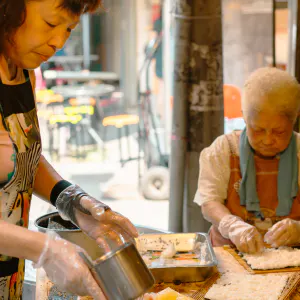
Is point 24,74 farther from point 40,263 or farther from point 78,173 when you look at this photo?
point 78,173

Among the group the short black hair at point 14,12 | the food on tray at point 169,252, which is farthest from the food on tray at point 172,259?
the short black hair at point 14,12

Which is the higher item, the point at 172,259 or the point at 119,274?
the point at 119,274

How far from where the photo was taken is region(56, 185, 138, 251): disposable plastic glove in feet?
5.83

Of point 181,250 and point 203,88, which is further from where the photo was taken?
point 203,88

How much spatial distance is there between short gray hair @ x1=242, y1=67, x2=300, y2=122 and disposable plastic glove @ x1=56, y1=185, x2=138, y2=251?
3.22ft

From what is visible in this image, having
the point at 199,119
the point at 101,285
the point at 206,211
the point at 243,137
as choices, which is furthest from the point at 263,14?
the point at 101,285

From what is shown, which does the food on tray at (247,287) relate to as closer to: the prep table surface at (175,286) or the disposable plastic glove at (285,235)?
the prep table surface at (175,286)

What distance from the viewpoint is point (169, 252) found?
2232 mm

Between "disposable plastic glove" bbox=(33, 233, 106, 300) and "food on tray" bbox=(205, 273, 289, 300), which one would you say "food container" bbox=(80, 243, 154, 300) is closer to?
"disposable plastic glove" bbox=(33, 233, 106, 300)

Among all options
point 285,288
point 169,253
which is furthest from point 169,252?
point 285,288

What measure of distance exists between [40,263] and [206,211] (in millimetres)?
1294

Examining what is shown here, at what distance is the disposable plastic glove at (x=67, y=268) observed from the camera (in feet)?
4.72

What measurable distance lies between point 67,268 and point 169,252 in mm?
852

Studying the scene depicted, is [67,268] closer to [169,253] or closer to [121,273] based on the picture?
[121,273]
